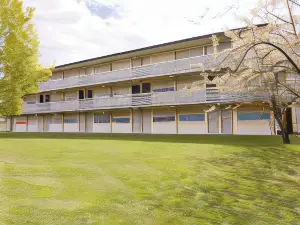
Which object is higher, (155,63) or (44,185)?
(155,63)

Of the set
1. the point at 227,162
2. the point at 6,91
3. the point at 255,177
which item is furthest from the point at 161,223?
the point at 6,91

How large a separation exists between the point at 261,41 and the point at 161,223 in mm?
7907

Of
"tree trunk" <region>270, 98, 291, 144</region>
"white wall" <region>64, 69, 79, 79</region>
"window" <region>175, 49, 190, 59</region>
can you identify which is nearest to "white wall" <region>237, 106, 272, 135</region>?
"window" <region>175, 49, 190, 59</region>

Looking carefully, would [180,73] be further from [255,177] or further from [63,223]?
[63,223]

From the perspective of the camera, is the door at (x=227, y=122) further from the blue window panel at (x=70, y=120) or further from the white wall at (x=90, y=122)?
the blue window panel at (x=70, y=120)

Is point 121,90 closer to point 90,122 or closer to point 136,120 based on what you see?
point 136,120

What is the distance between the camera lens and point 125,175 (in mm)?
6426

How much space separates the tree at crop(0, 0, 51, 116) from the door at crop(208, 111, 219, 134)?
1680 cm

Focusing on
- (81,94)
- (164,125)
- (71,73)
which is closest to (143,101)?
(164,125)

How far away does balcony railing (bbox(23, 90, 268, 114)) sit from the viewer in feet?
75.0

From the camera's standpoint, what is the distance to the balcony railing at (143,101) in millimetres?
22864

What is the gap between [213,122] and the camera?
26.0 metres

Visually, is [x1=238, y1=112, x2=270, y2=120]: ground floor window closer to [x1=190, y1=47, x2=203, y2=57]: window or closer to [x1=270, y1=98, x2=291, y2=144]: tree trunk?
[x1=190, y1=47, x2=203, y2=57]: window

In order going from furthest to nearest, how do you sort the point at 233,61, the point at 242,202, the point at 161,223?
the point at 233,61, the point at 242,202, the point at 161,223
